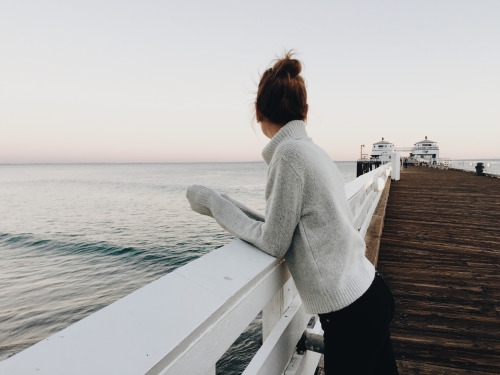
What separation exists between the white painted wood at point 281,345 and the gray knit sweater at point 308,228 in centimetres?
22

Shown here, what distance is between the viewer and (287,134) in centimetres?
131

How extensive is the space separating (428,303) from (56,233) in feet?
79.3

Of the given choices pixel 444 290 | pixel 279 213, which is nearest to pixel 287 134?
pixel 279 213

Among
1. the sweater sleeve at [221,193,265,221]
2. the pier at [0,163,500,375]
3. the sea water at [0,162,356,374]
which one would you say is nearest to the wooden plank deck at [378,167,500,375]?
the pier at [0,163,500,375]

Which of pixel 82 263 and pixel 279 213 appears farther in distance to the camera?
pixel 82 263

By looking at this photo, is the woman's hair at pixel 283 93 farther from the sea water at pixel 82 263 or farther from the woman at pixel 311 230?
the sea water at pixel 82 263

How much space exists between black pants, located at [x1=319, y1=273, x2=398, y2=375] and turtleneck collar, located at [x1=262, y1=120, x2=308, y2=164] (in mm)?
664

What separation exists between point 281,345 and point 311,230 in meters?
0.54

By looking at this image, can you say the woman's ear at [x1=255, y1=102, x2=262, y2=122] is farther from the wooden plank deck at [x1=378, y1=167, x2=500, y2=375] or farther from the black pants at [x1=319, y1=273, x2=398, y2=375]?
the wooden plank deck at [x1=378, y1=167, x2=500, y2=375]

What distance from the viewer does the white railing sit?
1.77 feet

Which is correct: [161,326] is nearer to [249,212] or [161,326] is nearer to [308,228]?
[308,228]

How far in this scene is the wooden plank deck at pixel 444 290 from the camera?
2355 millimetres

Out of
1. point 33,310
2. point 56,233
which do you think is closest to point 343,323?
point 33,310

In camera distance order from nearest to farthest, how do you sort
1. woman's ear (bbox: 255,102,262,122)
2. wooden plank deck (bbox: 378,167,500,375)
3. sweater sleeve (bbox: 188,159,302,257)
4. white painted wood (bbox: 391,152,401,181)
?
sweater sleeve (bbox: 188,159,302,257), woman's ear (bbox: 255,102,262,122), wooden plank deck (bbox: 378,167,500,375), white painted wood (bbox: 391,152,401,181)
